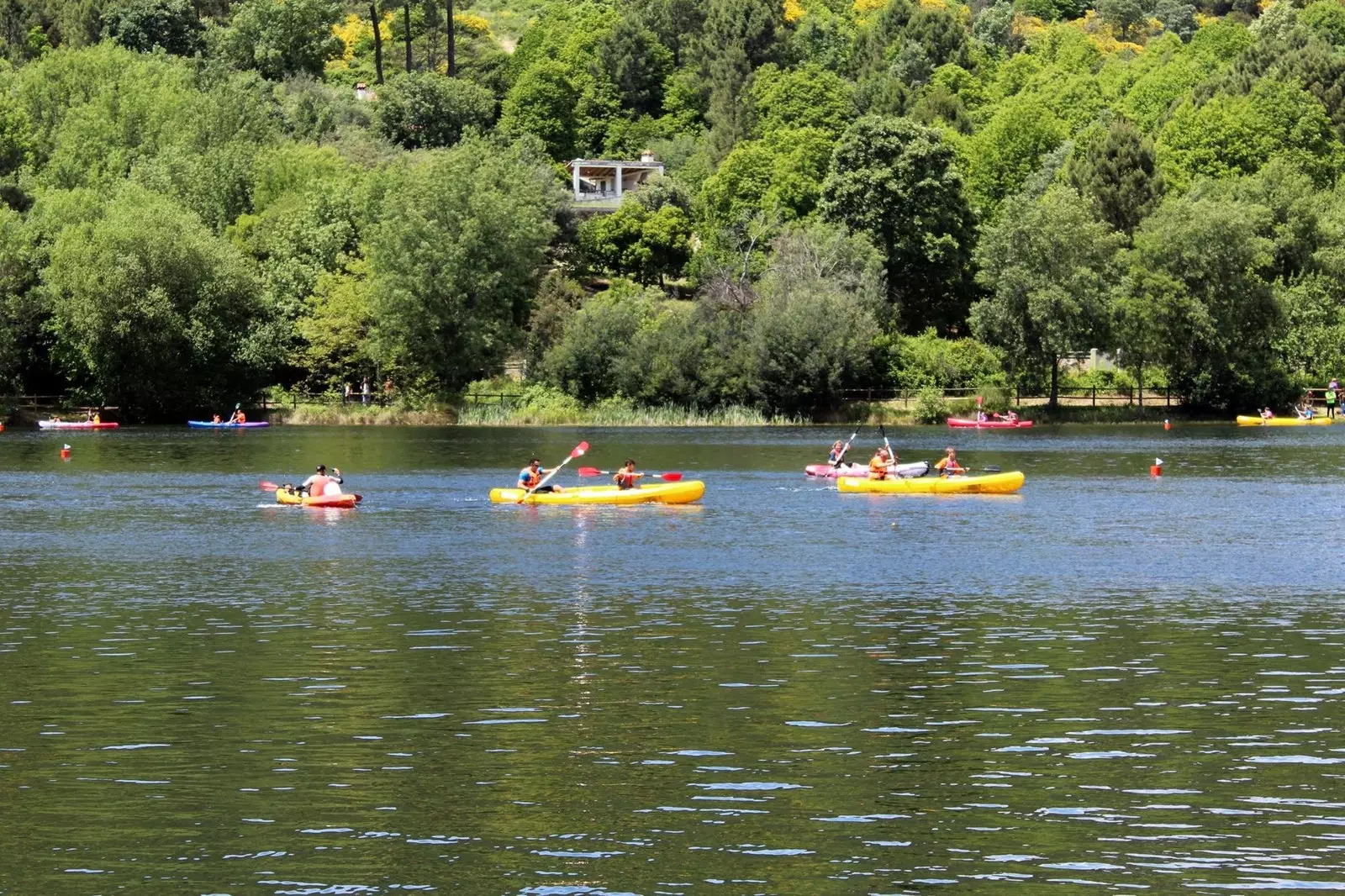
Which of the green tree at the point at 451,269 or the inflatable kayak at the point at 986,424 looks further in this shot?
the green tree at the point at 451,269

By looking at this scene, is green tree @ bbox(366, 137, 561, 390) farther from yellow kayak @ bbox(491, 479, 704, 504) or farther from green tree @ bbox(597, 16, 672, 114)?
green tree @ bbox(597, 16, 672, 114)

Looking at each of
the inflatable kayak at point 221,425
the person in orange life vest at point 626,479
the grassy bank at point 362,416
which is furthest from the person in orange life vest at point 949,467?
the inflatable kayak at point 221,425

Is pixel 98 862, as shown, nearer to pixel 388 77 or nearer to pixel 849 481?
pixel 849 481

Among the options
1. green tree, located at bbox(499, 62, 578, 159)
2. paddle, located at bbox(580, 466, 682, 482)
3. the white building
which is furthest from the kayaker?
green tree, located at bbox(499, 62, 578, 159)

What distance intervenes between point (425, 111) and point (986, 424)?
223 feet

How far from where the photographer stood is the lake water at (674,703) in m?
20.4

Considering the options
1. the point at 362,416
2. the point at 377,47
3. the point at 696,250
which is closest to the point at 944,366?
the point at 696,250

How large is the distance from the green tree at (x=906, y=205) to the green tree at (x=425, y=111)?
45876 millimetres

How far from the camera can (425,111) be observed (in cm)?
15525

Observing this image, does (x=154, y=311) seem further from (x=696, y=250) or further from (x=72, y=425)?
(x=696, y=250)

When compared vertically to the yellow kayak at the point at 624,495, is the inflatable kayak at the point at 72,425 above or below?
above

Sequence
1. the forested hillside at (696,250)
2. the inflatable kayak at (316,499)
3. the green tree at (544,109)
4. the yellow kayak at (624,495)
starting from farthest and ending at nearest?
the green tree at (544,109), the forested hillside at (696,250), the yellow kayak at (624,495), the inflatable kayak at (316,499)

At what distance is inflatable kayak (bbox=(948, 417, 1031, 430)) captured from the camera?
104 m

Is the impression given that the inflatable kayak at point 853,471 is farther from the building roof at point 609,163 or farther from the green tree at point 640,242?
the building roof at point 609,163
